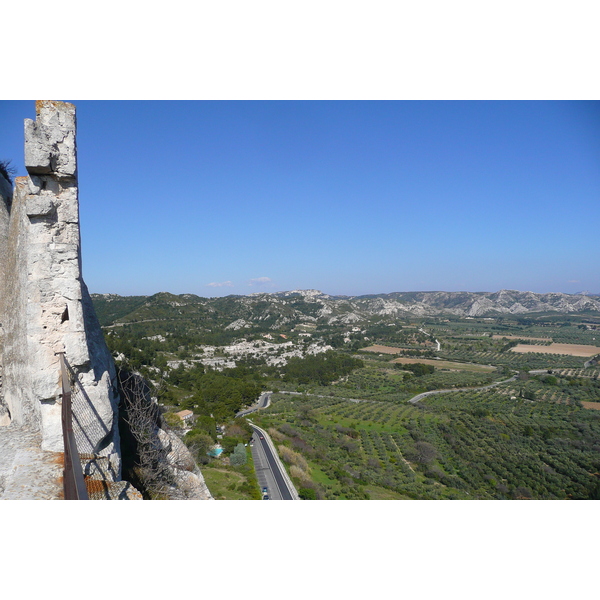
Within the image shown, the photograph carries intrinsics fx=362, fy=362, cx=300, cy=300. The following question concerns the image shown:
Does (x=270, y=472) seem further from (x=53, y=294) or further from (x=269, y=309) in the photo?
(x=269, y=309)

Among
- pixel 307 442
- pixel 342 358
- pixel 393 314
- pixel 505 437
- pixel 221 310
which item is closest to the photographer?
pixel 307 442

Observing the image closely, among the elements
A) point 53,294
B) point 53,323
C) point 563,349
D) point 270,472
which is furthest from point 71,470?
point 563,349

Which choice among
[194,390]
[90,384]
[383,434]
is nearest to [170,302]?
[194,390]

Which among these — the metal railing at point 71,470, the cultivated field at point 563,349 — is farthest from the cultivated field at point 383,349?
the metal railing at point 71,470

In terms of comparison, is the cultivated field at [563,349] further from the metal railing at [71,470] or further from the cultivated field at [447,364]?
the metal railing at [71,470]

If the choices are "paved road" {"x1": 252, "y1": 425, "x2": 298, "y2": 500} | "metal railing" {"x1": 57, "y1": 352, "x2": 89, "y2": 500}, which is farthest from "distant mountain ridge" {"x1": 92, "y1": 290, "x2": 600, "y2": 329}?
"metal railing" {"x1": 57, "y1": 352, "x2": 89, "y2": 500}

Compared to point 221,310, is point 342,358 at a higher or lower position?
lower

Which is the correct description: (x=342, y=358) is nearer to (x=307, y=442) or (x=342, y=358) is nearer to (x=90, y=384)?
(x=307, y=442)
